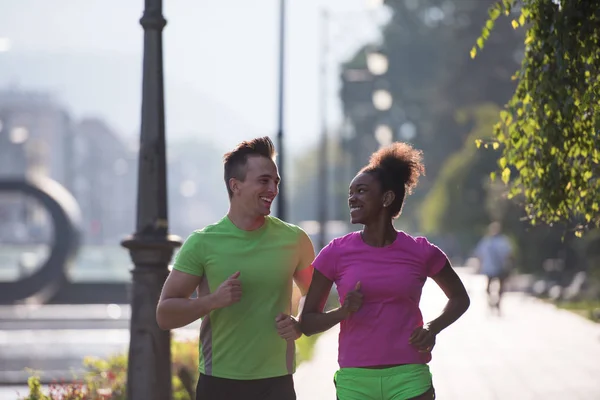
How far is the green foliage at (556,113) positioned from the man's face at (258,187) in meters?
2.65

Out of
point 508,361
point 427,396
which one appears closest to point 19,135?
point 508,361

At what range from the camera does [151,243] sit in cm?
917

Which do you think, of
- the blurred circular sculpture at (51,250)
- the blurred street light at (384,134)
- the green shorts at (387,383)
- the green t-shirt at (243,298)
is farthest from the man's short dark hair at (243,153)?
the blurred street light at (384,134)

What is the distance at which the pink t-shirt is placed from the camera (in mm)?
6082

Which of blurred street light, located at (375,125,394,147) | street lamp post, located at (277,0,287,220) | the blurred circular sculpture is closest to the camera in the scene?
street lamp post, located at (277,0,287,220)

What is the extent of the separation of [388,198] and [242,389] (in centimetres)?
107

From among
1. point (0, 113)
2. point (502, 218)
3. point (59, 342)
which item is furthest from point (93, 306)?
point (0, 113)

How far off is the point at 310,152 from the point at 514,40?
4160 inches

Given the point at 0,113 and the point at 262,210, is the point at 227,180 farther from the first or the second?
the point at 0,113

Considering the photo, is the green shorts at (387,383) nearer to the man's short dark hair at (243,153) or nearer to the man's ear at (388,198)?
the man's ear at (388,198)

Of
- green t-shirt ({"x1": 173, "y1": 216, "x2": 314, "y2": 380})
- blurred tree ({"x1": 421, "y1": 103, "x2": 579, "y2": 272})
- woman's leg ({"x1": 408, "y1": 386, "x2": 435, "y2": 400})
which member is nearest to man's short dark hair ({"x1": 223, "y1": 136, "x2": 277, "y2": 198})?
green t-shirt ({"x1": 173, "y1": 216, "x2": 314, "y2": 380})

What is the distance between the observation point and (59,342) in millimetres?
24531

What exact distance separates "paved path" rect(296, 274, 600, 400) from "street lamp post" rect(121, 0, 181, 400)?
3.78 metres

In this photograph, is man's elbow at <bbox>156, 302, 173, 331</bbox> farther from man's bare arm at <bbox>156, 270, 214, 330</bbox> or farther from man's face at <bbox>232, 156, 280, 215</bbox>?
man's face at <bbox>232, 156, 280, 215</bbox>
